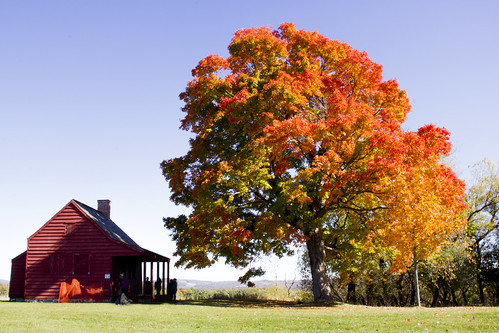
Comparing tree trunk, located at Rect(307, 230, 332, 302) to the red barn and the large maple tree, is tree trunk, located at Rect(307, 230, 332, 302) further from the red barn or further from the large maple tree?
the red barn

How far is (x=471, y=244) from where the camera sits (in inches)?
1457

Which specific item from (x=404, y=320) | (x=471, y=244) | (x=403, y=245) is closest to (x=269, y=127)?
(x=403, y=245)

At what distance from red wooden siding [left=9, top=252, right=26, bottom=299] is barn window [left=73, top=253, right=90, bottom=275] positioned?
6.27 m

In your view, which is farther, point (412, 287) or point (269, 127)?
point (412, 287)

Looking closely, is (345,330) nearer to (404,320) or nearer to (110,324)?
(404,320)

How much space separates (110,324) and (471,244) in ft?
103

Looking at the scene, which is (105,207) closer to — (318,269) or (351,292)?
(318,269)

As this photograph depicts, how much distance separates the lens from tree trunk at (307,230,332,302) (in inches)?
988

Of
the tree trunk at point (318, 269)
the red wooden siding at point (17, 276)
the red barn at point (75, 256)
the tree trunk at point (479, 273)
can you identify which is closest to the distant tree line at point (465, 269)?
the tree trunk at point (479, 273)

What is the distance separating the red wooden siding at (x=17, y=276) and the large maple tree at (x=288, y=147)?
51.1 ft

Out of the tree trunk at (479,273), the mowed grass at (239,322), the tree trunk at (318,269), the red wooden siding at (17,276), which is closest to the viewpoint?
the mowed grass at (239,322)

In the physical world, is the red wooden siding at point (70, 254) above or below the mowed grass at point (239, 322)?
above

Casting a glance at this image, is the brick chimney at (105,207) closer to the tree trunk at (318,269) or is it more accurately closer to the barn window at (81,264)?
the barn window at (81,264)

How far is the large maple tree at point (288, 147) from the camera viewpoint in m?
21.9
